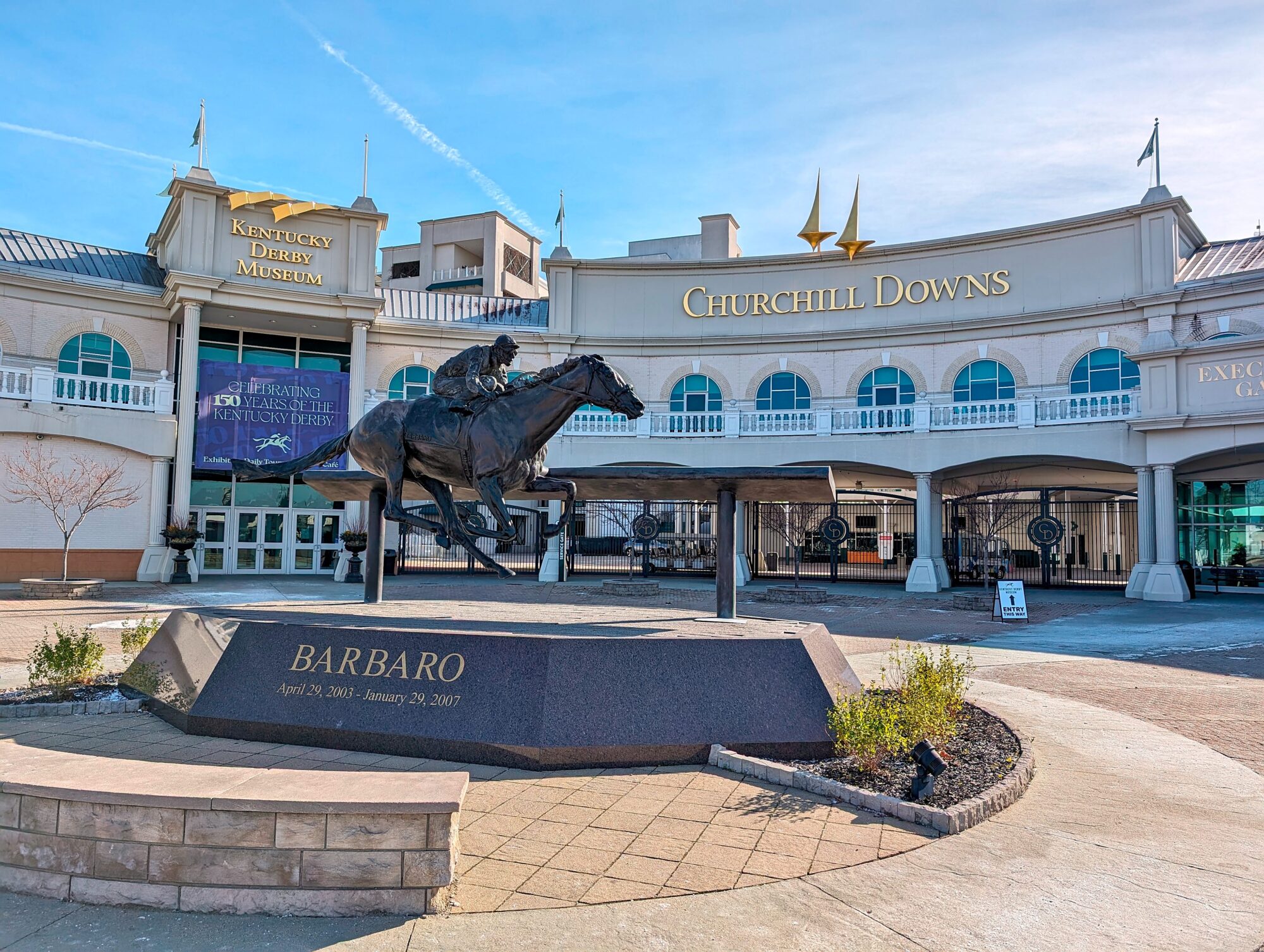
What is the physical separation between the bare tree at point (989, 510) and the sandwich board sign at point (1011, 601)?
17.6 feet

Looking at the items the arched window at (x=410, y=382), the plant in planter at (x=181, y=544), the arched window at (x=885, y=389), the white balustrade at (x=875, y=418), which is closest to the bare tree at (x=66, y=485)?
the plant in planter at (x=181, y=544)

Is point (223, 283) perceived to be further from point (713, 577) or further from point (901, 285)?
point (901, 285)

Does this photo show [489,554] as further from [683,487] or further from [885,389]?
[683,487]

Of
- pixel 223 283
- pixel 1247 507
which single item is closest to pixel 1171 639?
pixel 1247 507

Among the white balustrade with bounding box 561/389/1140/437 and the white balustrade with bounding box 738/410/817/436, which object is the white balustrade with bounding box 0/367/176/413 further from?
the white balustrade with bounding box 738/410/817/436

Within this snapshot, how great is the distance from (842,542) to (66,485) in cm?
2582

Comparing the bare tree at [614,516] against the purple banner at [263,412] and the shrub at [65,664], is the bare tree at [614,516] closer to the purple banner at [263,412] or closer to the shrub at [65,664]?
the purple banner at [263,412]

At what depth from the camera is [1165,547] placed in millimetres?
24719

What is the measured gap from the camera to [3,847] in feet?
14.7

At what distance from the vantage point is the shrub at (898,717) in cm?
649

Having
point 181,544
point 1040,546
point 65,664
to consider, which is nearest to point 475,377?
point 65,664

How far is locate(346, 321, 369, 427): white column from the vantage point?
3055 centimetres

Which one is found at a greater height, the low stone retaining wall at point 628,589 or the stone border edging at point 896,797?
the low stone retaining wall at point 628,589

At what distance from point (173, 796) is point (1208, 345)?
27.1m
